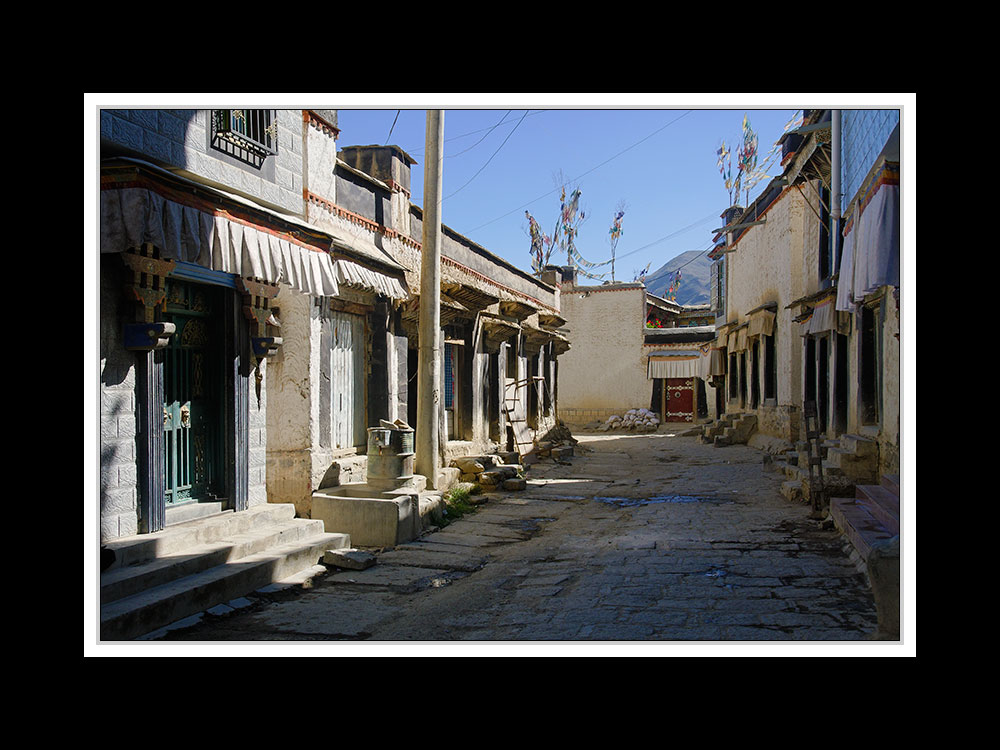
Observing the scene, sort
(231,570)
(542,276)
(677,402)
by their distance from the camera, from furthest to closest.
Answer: (677,402), (542,276), (231,570)

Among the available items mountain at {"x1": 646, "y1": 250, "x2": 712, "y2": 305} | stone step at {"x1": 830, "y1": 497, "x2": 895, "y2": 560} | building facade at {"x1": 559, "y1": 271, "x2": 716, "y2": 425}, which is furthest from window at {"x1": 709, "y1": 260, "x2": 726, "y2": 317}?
mountain at {"x1": 646, "y1": 250, "x2": 712, "y2": 305}

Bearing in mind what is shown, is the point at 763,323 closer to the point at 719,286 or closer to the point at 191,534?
the point at 719,286

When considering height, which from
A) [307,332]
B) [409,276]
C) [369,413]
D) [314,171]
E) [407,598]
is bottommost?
[407,598]

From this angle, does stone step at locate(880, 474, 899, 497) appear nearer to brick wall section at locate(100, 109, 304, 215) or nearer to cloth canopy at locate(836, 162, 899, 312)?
cloth canopy at locate(836, 162, 899, 312)

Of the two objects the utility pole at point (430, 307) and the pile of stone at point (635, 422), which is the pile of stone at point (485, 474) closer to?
the utility pole at point (430, 307)

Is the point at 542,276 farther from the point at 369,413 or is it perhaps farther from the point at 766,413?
the point at 369,413

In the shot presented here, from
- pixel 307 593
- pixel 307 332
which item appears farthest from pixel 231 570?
pixel 307 332

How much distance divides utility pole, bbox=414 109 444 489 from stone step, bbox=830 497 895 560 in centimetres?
476

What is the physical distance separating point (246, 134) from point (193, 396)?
249cm

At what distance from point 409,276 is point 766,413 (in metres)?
11.6

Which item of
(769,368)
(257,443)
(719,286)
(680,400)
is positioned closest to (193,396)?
(257,443)

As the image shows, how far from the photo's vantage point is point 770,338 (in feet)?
61.2

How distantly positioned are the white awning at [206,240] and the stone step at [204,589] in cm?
223

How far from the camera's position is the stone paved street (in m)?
4.70
